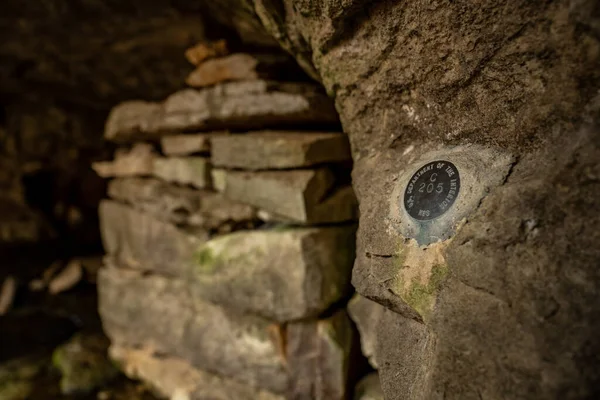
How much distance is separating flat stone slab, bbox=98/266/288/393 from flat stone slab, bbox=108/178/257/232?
503 millimetres

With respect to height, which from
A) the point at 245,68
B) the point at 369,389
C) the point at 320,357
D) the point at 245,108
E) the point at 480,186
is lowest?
the point at 369,389

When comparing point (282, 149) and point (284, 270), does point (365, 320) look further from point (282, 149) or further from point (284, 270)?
point (282, 149)

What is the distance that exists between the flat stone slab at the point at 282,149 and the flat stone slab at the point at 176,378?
1.41 m

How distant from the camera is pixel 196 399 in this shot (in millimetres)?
2631

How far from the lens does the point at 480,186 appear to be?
123 centimetres

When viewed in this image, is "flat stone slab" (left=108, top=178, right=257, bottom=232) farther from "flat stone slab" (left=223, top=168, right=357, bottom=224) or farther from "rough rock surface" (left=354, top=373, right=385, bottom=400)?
"rough rock surface" (left=354, top=373, right=385, bottom=400)

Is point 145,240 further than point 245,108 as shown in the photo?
Yes

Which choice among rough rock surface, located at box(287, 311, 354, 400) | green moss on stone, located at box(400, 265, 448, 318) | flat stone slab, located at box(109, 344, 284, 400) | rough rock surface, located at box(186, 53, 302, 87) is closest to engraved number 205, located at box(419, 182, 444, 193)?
green moss on stone, located at box(400, 265, 448, 318)

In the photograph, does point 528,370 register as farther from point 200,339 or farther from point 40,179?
point 40,179

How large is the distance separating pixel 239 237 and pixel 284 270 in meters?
0.40

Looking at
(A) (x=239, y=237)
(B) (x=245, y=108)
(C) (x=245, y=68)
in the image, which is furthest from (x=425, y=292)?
(C) (x=245, y=68)

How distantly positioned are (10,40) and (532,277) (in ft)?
12.8

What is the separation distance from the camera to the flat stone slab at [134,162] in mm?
2855

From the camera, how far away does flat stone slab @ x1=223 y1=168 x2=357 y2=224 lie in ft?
6.60
